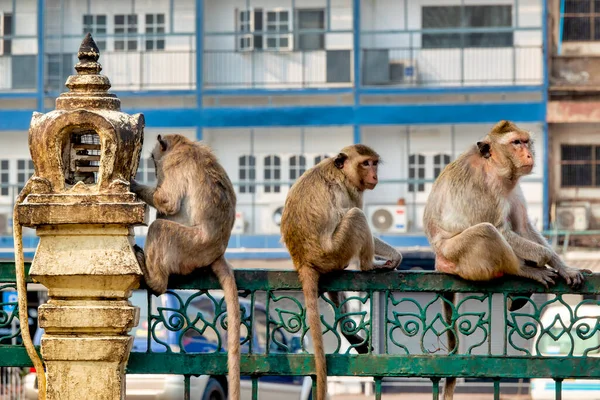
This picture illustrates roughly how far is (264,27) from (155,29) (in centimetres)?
239

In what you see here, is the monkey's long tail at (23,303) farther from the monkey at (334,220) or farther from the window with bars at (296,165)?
the window with bars at (296,165)

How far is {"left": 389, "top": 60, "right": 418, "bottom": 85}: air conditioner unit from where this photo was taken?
27.8 meters

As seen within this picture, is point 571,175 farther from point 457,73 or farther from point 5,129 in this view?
point 5,129

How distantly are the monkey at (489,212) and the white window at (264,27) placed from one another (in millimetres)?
21345

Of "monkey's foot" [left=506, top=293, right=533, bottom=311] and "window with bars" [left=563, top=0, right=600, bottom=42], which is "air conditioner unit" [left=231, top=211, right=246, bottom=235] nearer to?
"window with bars" [left=563, top=0, right=600, bottom=42]

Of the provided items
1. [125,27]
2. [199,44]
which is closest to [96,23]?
[125,27]

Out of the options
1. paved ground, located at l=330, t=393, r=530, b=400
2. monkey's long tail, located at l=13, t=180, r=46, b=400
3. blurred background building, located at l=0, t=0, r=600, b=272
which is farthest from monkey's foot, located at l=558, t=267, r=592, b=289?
blurred background building, located at l=0, t=0, r=600, b=272

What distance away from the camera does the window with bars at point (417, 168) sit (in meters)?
27.8

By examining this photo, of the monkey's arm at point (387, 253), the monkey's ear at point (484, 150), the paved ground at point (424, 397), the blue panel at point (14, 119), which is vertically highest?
the blue panel at point (14, 119)

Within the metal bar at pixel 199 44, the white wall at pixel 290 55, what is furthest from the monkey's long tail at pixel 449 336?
the white wall at pixel 290 55

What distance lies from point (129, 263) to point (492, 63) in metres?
22.3

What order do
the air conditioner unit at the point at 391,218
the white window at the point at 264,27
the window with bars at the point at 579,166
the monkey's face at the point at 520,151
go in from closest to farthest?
1. the monkey's face at the point at 520,151
2. the air conditioner unit at the point at 391,218
3. the window with bars at the point at 579,166
4. the white window at the point at 264,27

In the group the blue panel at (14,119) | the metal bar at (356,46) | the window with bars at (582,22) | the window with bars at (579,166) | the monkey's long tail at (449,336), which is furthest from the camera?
the window with bars at (582,22)

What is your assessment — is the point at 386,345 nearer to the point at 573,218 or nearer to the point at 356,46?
the point at 573,218
